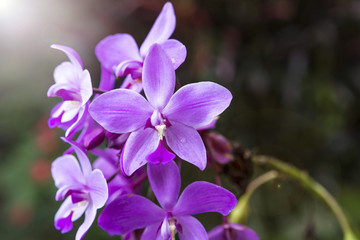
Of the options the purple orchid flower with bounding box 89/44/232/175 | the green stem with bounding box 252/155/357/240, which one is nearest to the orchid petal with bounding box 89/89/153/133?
the purple orchid flower with bounding box 89/44/232/175

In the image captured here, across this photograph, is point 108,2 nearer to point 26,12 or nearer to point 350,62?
point 26,12

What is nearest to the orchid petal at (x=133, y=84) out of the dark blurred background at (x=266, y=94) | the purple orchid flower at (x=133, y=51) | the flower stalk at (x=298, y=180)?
the purple orchid flower at (x=133, y=51)

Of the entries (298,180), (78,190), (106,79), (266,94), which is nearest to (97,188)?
(78,190)

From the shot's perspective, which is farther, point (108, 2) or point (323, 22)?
point (108, 2)

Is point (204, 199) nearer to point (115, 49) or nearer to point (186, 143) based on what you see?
point (186, 143)

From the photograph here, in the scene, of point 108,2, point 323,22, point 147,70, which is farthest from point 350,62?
point 147,70

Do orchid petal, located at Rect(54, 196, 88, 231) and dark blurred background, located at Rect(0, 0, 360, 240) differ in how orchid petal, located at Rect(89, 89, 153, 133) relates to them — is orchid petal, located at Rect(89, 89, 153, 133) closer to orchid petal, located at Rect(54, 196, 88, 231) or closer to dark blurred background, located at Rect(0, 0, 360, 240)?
orchid petal, located at Rect(54, 196, 88, 231)
